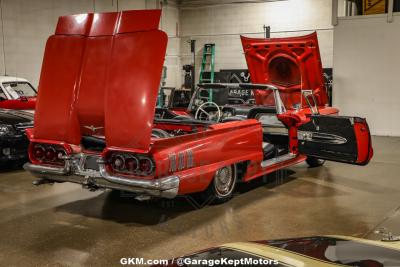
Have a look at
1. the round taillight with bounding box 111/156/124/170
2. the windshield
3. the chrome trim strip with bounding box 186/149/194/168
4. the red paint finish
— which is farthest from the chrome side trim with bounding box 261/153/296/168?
the windshield

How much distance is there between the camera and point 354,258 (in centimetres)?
184

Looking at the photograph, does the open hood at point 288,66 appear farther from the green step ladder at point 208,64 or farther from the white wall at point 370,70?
the green step ladder at point 208,64

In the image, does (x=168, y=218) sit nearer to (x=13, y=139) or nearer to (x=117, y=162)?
(x=117, y=162)

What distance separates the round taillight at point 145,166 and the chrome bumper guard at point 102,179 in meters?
0.11

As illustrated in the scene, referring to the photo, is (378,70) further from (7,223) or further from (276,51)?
(7,223)

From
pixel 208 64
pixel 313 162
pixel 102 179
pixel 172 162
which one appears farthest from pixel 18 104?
pixel 208 64

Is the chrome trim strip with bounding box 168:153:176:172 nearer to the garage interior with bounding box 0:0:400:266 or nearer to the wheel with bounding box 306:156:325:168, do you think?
Result: the garage interior with bounding box 0:0:400:266

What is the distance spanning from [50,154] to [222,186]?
1945 mm

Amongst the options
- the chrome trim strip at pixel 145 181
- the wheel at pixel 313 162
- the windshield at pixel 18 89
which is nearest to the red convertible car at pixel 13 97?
the windshield at pixel 18 89

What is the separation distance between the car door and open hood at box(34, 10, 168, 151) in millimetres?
2429

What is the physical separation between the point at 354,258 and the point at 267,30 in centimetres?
1395

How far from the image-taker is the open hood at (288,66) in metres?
7.54

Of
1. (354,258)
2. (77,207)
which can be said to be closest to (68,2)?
(77,207)

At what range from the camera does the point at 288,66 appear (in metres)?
7.99
